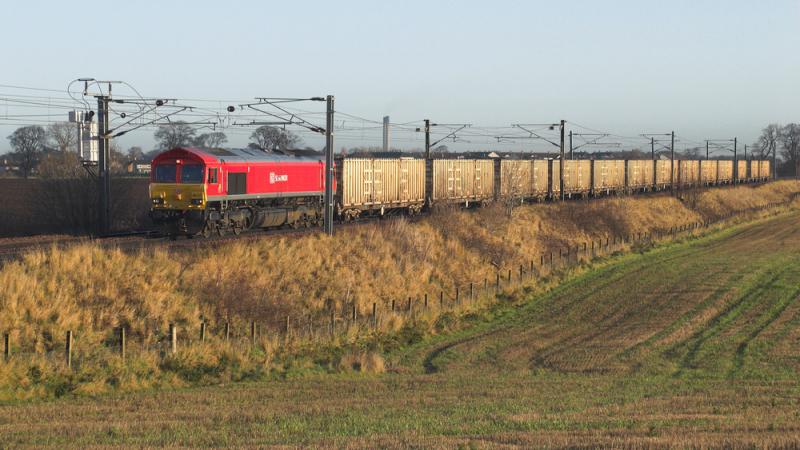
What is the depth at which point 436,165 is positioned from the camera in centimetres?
4672

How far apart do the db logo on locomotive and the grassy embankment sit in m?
3.96

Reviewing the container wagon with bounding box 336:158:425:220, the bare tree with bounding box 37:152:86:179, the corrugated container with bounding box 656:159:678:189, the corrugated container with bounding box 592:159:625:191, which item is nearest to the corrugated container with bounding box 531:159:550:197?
the corrugated container with bounding box 592:159:625:191

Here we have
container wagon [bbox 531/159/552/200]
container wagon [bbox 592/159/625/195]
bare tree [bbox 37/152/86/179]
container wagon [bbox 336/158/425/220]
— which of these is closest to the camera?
container wagon [bbox 336/158/425/220]

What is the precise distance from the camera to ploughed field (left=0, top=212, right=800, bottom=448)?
1213 centimetres

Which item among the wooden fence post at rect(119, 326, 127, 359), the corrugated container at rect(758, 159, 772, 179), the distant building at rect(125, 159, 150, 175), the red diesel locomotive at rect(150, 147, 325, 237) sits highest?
the corrugated container at rect(758, 159, 772, 179)

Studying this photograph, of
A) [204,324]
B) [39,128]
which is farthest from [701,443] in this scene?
[39,128]

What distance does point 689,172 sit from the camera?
8675 cm

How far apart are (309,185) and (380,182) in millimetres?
6064

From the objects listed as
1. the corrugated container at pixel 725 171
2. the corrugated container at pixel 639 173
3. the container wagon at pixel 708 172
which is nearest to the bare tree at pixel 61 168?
the corrugated container at pixel 639 173

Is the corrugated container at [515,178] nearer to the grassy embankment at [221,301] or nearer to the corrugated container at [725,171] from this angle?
the grassy embankment at [221,301]

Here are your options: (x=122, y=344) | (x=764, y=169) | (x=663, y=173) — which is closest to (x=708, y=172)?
(x=663, y=173)

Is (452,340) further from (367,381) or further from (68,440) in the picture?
(68,440)

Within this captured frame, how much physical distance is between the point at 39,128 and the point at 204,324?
7786 centimetres

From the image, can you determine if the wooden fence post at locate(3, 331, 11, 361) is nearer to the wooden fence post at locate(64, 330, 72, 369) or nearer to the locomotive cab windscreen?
the wooden fence post at locate(64, 330, 72, 369)
